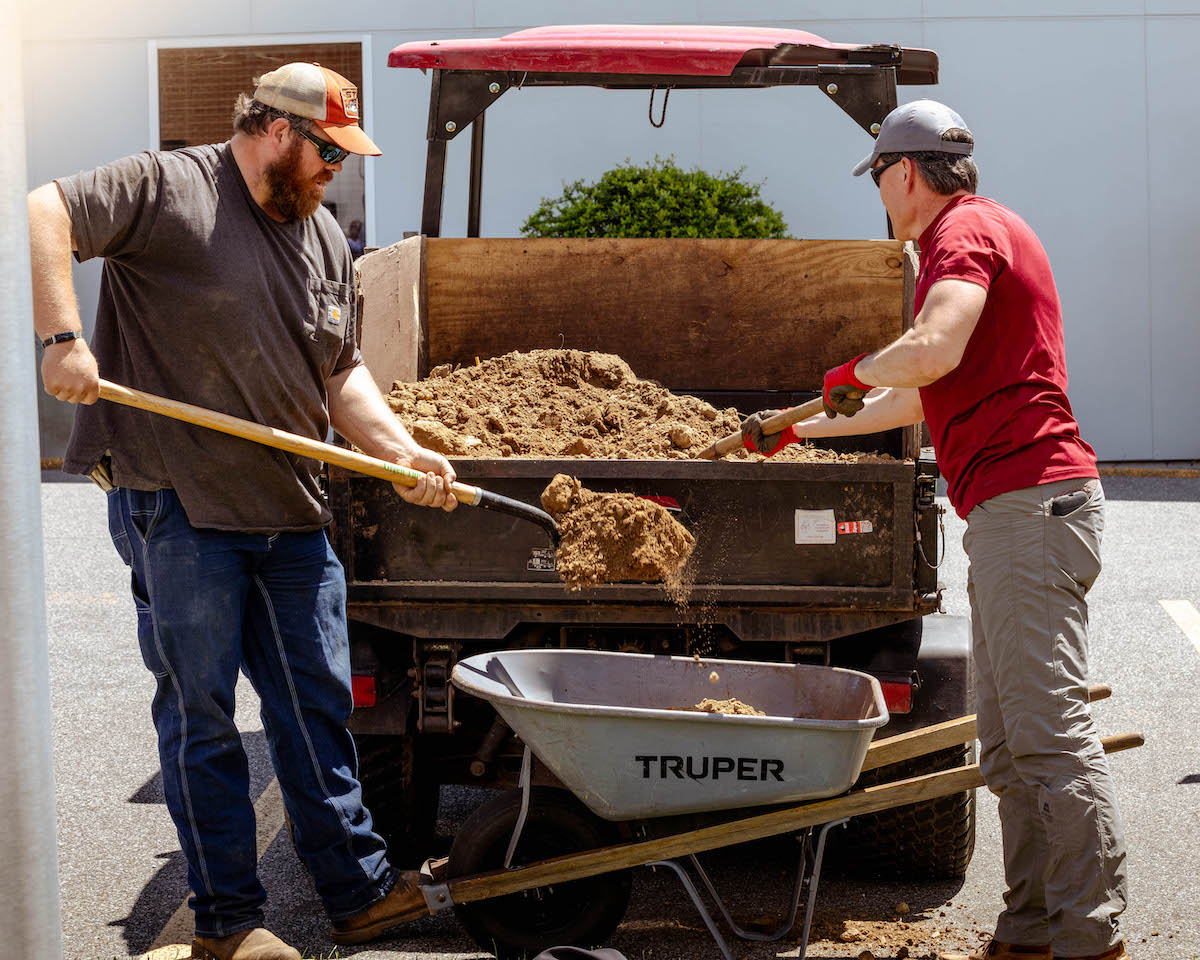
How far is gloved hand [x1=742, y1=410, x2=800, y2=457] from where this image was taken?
3.72 metres

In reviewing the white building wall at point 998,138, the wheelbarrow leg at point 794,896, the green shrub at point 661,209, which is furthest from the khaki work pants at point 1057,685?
the white building wall at point 998,138

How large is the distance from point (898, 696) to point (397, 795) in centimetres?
146

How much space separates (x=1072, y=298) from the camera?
11.1 meters

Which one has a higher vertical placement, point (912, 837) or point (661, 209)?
point (661, 209)

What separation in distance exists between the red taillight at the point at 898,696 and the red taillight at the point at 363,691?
1.41 metres

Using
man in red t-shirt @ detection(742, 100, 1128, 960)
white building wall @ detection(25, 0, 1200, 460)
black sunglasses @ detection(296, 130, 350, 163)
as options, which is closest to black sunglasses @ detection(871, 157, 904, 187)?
man in red t-shirt @ detection(742, 100, 1128, 960)

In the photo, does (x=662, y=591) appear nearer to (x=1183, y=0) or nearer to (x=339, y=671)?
(x=339, y=671)

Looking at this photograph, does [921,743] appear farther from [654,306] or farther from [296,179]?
[654,306]

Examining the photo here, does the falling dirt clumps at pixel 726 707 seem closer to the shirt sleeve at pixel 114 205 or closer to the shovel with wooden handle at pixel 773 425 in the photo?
the shovel with wooden handle at pixel 773 425

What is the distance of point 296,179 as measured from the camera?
3.31 meters

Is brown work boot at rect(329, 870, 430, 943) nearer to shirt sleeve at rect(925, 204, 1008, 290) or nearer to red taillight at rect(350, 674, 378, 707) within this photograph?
red taillight at rect(350, 674, 378, 707)

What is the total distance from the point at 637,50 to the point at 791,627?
2.32 metres

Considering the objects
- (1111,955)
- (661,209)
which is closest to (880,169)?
(1111,955)

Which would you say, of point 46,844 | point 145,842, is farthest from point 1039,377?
point 145,842
